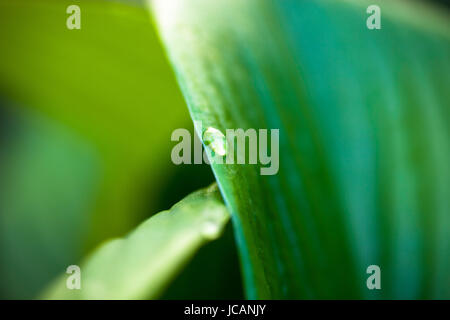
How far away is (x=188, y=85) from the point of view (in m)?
0.34

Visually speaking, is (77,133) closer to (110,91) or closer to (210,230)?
(110,91)

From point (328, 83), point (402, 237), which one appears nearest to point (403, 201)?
point (402, 237)

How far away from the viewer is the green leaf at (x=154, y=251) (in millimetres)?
277

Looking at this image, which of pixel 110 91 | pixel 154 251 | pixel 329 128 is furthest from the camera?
pixel 110 91

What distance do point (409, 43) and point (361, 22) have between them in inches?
2.9

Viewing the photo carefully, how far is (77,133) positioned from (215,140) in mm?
408

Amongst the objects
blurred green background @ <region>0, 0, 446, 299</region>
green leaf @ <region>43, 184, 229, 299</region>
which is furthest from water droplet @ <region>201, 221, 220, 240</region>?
blurred green background @ <region>0, 0, 446, 299</region>

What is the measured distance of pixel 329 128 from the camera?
1.84ft

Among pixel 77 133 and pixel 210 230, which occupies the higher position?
pixel 77 133

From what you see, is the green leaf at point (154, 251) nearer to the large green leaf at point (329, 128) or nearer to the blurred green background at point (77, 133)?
the large green leaf at point (329, 128)
